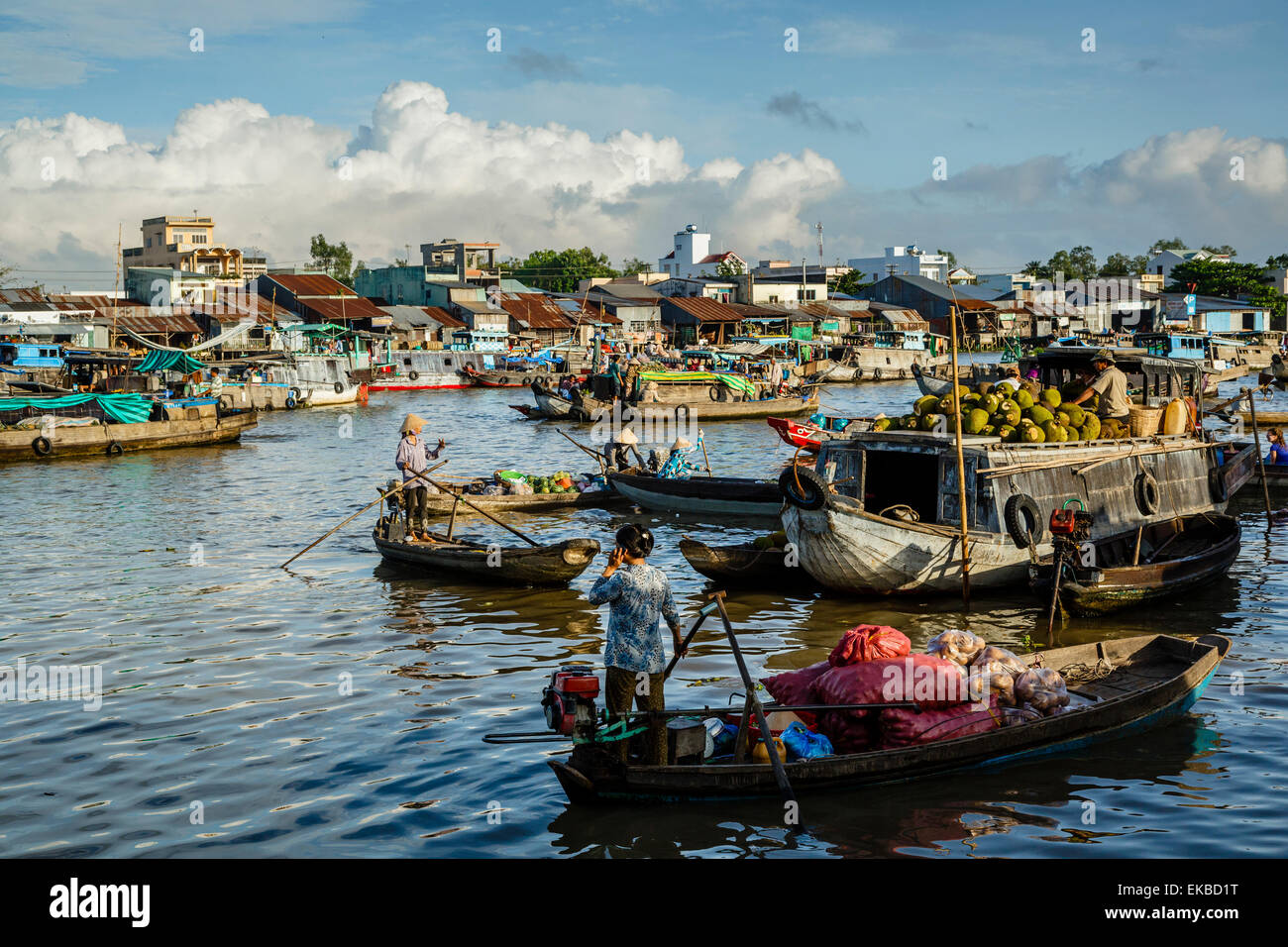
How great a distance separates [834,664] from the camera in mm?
9125

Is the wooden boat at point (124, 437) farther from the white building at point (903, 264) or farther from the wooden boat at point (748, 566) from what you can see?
the white building at point (903, 264)

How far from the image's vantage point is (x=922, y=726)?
830cm

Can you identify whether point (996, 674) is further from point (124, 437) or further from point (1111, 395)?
point (124, 437)

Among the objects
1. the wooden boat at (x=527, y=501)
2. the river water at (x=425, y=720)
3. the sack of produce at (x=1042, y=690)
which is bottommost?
the river water at (x=425, y=720)

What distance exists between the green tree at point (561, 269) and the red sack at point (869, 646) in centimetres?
9072

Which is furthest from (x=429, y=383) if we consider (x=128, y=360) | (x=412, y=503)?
(x=412, y=503)

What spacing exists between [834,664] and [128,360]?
36.7m

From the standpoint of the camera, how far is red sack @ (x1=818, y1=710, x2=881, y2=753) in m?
8.40

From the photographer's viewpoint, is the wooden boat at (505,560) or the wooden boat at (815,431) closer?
the wooden boat at (505,560)

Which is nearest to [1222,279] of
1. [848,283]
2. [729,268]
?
[848,283]

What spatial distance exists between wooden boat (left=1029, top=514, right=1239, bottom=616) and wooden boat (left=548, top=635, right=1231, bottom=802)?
8.11 feet

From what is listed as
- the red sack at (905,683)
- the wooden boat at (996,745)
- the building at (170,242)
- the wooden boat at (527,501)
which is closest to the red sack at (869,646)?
the red sack at (905,683)

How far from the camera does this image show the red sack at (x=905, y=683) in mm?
8398

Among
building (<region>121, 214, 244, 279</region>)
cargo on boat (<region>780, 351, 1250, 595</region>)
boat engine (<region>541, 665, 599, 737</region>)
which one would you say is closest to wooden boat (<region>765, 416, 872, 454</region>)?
cargo on boat (<region>780, 351, 1250, 595</region>)
